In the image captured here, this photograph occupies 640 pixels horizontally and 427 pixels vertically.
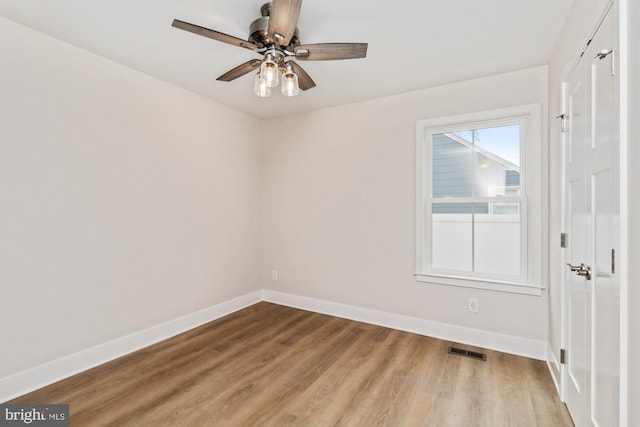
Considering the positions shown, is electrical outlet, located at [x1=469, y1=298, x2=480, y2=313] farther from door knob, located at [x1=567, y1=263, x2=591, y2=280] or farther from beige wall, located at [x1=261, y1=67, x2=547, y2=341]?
door knob, located at [x1=567, y1=263, x2=591, y2=280]

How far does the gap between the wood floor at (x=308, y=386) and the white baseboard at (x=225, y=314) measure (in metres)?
0.08

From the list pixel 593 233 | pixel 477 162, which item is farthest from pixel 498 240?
pixel 593 233

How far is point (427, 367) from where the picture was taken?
253 centimetres

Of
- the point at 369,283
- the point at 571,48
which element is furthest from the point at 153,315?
the point at 571,48

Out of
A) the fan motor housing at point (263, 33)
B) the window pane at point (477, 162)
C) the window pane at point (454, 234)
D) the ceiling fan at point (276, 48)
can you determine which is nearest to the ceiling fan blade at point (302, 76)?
the ceiling fan at point (276, 48)

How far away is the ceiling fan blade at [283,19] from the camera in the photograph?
4.87 ft

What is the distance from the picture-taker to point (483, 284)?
289 centimetres

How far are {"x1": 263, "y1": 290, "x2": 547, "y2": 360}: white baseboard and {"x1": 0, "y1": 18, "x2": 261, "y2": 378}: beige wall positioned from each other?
1089 mm

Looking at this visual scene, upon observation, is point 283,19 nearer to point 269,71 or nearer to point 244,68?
point 269,71

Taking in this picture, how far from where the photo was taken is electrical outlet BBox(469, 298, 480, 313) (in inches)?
115

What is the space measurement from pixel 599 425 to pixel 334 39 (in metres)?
2.72

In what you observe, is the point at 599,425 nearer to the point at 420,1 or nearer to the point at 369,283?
the point at 369,283

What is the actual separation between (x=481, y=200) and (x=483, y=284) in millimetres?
798

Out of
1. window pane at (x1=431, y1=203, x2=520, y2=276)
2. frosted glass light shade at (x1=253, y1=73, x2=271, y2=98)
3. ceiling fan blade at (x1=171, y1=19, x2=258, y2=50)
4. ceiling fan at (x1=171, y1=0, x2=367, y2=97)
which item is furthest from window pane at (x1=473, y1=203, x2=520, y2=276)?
ceiling fan blade at (x1=171, y1=19, x2=258, y2=50)
